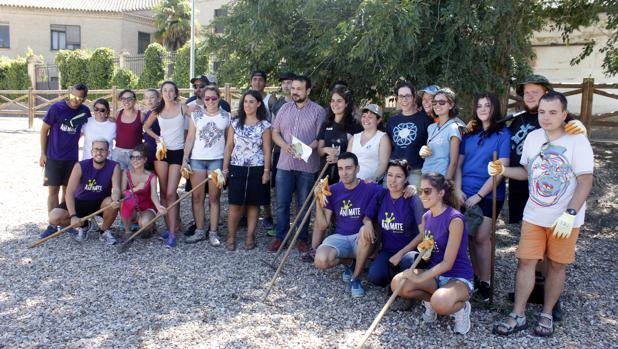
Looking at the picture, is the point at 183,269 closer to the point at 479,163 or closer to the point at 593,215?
the point at 479,163

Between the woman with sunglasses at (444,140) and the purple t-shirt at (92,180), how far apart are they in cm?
351

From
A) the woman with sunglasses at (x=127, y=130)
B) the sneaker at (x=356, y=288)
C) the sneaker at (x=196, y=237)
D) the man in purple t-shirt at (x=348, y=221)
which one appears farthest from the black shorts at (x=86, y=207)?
the sneaker at (x=356, y=288)

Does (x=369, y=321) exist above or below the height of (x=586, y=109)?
below

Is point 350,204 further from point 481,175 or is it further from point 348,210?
point 481,175

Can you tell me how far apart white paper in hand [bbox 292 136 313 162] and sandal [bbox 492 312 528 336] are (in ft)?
8.09

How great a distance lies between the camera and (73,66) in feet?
99.8

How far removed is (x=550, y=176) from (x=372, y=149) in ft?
5.70

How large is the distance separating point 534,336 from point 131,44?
36.7 meters

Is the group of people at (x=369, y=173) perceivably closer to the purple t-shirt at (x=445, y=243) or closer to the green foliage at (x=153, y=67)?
the purple t-shirt at (x=445, y=243)

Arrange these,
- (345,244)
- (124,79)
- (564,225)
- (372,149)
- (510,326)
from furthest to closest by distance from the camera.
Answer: (124,79) < (372,149) < (345,244) < (510,326) < (564,225)

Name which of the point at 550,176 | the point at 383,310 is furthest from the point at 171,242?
the point at 550,176

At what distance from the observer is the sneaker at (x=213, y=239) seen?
6175mm

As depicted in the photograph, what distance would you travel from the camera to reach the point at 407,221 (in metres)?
4.76

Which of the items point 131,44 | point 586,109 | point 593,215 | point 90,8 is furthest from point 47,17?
point 593,215
